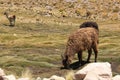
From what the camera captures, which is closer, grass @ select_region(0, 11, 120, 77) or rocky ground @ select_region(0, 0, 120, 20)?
grass @ select_region(0, 11, 120, 77)

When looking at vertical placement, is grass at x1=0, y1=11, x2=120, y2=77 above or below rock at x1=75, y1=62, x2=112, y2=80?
below

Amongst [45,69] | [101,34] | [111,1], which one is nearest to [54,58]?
[45,69]

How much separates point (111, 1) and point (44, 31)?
4040 centimetres

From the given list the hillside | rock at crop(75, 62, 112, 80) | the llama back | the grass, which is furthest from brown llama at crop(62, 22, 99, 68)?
rock at crop(75, 62, 112, 80)

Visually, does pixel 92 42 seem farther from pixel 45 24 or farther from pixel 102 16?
pixel 102 16

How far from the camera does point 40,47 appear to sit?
4181 cm

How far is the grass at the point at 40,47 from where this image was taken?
2852 cm

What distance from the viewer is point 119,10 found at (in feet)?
276

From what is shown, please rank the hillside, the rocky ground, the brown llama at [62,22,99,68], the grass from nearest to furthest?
the brown llama at [62,22,99,68]
the grass
the hillside
the rocky ground

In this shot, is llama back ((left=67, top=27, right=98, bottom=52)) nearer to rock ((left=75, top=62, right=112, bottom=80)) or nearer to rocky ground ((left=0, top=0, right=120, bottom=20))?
rock ((left=75, top=62, right=112, bottom=80))

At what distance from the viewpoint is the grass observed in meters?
28.5

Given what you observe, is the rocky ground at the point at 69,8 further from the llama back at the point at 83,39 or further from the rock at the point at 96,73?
the rock at the point at 96,73

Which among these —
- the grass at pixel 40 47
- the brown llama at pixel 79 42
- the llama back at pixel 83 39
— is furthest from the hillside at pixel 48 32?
the llama back at pixel 83 39

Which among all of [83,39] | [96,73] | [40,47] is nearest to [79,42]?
[83,39]
